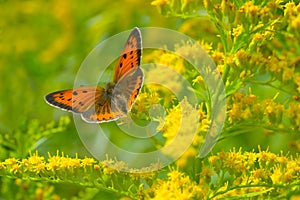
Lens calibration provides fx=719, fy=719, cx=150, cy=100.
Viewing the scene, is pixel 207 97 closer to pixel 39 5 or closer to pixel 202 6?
pixel 202 6

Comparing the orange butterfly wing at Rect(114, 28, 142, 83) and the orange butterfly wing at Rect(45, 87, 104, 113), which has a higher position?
the orange butterfly wing at Rect(114, 28, 142, 83)

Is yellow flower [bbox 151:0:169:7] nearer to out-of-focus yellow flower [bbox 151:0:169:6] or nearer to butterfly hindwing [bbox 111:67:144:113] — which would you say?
out-of-focus yellow flower [bbox 151:0:169:6]

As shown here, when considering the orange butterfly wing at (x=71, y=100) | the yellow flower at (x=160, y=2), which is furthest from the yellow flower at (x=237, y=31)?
the orange butterfly wing at (x=71, y=100)

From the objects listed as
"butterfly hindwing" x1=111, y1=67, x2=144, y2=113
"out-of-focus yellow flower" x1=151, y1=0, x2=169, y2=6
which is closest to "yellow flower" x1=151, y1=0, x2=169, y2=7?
"out-of-focus yellow flower" x1=151, y1=0, x2=169, y2=6

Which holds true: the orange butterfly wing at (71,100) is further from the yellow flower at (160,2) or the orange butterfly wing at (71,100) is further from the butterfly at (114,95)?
the yellow flower at (160,2)

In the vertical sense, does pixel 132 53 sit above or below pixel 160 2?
below

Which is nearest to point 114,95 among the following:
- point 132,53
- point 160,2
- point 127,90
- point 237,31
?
point 127,90

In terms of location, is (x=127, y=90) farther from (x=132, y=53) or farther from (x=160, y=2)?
(x=160, y=2)

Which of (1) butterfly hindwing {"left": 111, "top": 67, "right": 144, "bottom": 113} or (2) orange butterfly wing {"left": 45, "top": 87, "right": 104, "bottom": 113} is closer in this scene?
(1) butterfly hindwing {"left": 111, "top": 67, "right": 144, "bottom": 113}
